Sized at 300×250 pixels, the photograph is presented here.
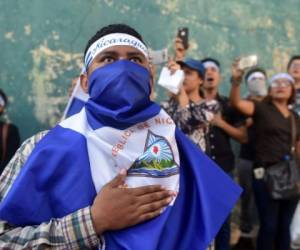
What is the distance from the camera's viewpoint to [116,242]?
4.50 ft

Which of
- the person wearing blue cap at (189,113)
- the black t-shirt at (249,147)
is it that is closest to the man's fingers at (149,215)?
the person wearing blue cap at (189,113)

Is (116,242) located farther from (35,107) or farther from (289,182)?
(35,107)

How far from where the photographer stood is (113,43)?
1.59m

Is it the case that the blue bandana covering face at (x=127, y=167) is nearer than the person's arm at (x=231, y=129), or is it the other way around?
the blue bandana covering face at (x=127, y=167)

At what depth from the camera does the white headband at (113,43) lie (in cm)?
159

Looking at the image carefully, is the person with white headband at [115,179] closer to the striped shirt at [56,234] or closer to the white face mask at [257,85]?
the striped shirt at [56,234]

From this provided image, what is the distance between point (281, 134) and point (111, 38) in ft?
9.52

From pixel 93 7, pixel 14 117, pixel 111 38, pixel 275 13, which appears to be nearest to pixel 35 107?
pixel 14 117

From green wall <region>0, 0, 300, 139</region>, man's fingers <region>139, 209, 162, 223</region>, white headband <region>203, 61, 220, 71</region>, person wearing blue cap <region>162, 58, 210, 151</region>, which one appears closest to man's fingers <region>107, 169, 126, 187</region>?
man's fingers <region>139, 209, 162, 223</region>

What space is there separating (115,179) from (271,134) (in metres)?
3.05

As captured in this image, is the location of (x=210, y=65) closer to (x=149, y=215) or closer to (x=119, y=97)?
(x=119, y=97)

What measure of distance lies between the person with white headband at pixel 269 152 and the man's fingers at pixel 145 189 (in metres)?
2.86

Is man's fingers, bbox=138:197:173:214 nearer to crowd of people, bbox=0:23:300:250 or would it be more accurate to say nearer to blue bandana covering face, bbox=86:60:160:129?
blue bandana covering face, bbox=86:60:160:129

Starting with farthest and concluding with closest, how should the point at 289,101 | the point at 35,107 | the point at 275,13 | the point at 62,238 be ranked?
1. the point at 275,13
2. the point at 35,107
3. the point at 289,101
4. the point at 62,238
